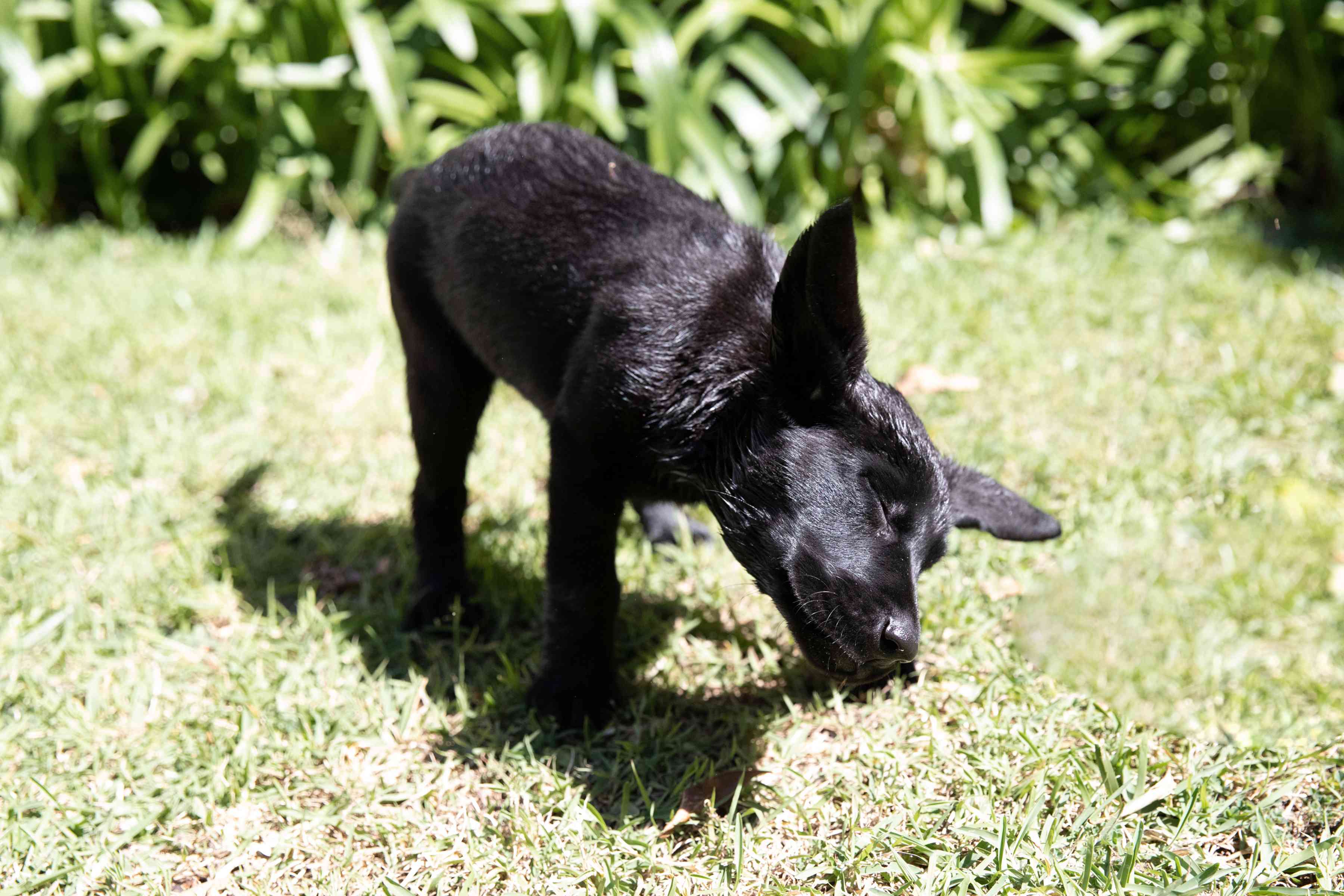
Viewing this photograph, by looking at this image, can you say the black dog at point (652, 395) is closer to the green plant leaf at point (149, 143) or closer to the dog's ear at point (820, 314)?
the dog's ear at point (820, 314)

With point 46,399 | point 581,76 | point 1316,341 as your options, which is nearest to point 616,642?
point 46,399

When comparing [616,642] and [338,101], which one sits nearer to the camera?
[616,642]

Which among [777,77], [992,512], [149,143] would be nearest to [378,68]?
[149,143]

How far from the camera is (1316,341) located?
4.56 m

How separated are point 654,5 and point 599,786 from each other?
4.83 metres

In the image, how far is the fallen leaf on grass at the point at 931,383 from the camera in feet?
14.0

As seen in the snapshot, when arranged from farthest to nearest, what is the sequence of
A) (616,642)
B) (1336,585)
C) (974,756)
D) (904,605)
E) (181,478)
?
1. (181,478)
2. (1336,585)
3. (616,642)
4. (974,756)
5. (904,605)

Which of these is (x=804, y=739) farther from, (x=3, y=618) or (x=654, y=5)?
(x=654, y=5)

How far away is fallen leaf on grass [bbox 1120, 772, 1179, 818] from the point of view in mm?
2322

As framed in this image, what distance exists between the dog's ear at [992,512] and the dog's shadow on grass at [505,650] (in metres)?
0.70

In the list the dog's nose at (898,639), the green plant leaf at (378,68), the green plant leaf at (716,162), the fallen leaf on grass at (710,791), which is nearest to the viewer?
the dog's nose at (898,639)

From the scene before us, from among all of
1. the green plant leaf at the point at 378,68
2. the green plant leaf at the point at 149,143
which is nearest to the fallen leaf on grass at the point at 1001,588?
the green plant leaf at the point at 378,68

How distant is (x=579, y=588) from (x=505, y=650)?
66cm

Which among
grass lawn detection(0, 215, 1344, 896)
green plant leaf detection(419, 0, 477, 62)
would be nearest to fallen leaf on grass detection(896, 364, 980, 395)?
grass lawn detection(0, 215, 1344, 896)
